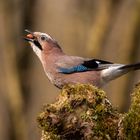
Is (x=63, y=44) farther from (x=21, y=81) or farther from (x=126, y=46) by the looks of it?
(x=126, y=46)

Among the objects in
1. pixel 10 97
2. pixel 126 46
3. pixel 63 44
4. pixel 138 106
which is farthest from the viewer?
pixel 63 44

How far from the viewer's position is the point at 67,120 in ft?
14.4

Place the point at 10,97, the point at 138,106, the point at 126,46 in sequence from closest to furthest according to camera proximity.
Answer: the point at 138,106
the point at 126,46
the point at 10,97

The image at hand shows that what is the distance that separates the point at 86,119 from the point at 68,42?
7.57 m

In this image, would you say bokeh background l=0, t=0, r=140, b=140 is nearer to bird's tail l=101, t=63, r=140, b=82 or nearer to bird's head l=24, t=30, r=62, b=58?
bird's head l=24, t=30, r=62, b=58

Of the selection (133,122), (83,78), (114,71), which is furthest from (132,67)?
(133,122)

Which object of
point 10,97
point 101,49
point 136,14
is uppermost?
point 136,14

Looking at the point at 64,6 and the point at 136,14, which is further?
the point at 64,6

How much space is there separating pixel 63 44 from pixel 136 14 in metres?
2.96

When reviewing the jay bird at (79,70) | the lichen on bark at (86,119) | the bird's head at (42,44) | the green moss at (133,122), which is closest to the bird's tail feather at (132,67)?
the jay bird at (79,70)

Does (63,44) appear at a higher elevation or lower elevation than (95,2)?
lower

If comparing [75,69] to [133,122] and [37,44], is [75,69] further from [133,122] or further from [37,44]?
[133,122]

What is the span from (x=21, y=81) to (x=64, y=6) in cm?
→ 292

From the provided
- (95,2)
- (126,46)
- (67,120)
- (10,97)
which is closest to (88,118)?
(67,120)
